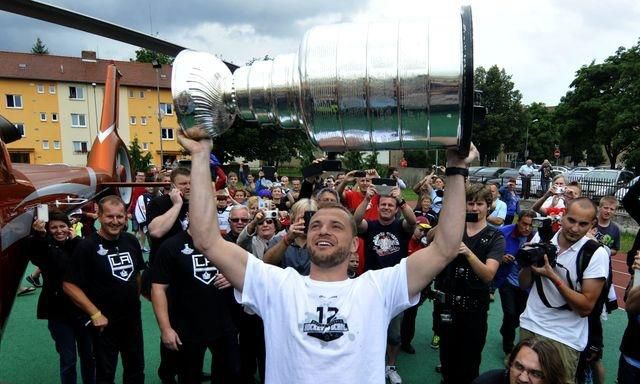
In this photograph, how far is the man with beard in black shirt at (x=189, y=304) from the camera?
346cm

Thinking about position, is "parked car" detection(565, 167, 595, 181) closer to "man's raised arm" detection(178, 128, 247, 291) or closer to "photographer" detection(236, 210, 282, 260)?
"photographer" detection(236, 210, 282, 260)

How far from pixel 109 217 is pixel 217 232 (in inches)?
87.8

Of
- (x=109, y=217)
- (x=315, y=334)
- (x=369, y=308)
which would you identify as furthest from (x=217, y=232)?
(x=109, y=217)

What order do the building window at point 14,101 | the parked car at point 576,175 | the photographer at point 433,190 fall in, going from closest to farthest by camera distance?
the photographer at point 433,190, the parked car at point 576,175, the building window at point 14,101

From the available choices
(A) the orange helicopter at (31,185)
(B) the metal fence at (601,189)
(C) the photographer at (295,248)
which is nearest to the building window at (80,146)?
(A) the orange helicopter at (31,185)

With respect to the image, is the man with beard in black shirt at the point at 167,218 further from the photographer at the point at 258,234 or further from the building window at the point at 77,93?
the building window at the point at 77,93

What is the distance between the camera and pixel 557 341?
306 centimetres

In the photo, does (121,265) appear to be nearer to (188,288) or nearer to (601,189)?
(188,288)

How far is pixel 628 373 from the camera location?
2.97m

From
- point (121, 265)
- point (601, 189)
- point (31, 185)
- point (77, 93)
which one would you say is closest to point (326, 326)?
point (121, 265)

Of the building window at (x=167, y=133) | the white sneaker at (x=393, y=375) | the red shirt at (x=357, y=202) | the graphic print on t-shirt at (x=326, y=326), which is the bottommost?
the white sneaker at (x=393, y=375)

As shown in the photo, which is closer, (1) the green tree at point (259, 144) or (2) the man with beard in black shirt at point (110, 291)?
(2) the man with beard in black shirt at point (110, 291)

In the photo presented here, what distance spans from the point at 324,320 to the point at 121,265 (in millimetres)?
2592

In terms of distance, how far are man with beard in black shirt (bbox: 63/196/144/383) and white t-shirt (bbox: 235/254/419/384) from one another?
2227mm
